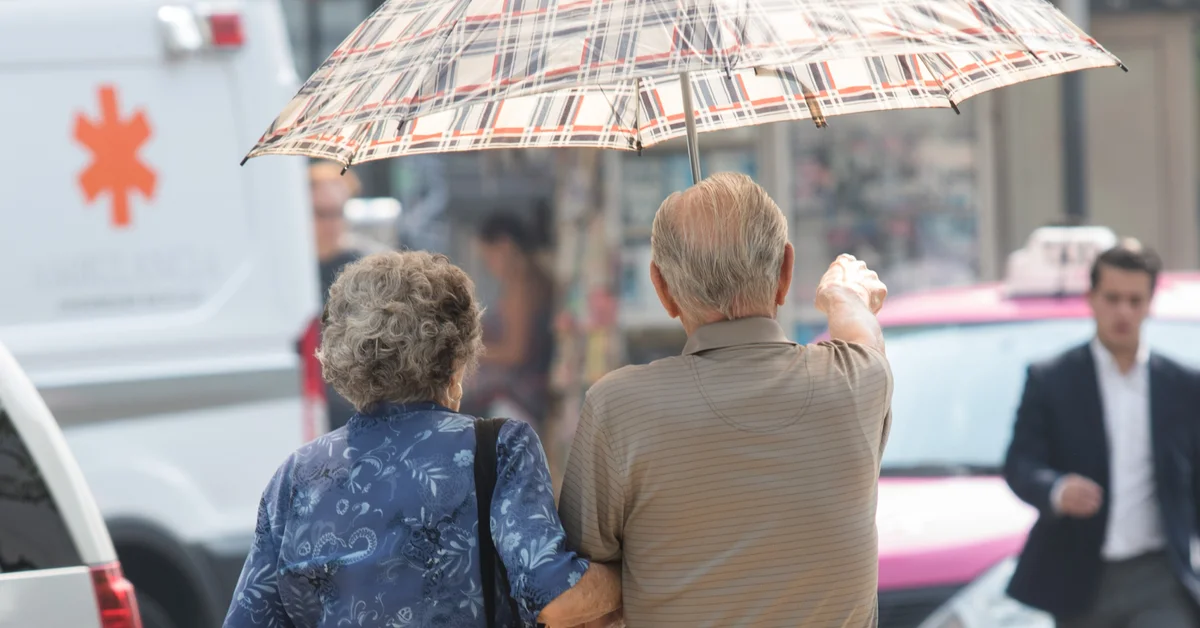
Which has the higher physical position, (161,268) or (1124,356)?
(161,268)

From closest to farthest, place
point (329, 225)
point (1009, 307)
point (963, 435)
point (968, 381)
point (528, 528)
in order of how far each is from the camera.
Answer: point (528, 528), point (963, 435), point (968, 381), point (1009, 307), point (329, 225)

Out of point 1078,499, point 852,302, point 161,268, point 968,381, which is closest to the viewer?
point 852,302

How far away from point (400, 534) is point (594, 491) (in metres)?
0.29

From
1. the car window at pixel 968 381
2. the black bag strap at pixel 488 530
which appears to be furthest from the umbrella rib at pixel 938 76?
the car window at pixel 968 381

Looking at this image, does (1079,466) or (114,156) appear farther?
(114,156)

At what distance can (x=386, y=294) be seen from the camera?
7.02ft

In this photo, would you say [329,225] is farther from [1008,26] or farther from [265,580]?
[1008,26]

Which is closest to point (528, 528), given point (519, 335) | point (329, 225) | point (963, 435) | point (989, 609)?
point (989, 609)

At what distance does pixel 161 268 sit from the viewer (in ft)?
16.0

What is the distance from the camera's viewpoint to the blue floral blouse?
2.03 meters

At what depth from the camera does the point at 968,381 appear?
4.75 metres

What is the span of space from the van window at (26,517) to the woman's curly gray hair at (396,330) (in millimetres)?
1067

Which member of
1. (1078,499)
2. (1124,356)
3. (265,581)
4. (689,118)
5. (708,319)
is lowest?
(1078,499)

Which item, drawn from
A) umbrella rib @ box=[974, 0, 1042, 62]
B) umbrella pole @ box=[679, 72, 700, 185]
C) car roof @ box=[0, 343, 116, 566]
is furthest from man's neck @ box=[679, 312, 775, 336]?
car roof @ box=[0, 343, 116, 566]
